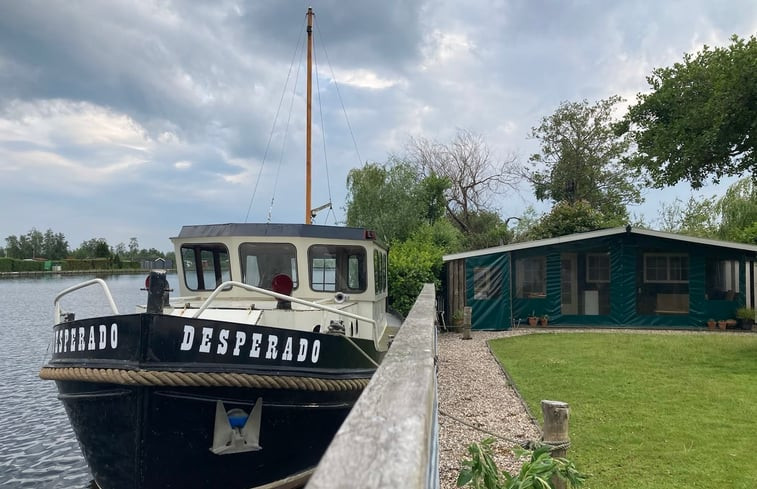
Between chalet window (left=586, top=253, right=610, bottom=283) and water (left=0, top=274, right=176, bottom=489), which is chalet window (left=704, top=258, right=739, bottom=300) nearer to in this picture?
chalet window (left=586, top=253, right=610, bottom=283)

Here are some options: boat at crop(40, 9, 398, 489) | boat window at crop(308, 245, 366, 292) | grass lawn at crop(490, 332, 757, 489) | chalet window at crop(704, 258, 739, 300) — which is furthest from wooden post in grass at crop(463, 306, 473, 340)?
boat at crop(40, 9, 398, 489)

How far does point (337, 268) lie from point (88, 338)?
3.15m

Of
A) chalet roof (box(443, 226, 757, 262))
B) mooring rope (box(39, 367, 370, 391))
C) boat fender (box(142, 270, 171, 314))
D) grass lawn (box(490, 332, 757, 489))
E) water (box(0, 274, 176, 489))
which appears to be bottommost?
water (box(0, 274, 176, 489))

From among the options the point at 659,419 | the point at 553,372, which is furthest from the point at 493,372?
the point at 659,419

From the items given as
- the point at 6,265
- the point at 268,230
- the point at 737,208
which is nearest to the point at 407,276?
the point at 268,230

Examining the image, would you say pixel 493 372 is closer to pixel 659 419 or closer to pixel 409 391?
pixel 659 419

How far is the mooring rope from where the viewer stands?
159 inches

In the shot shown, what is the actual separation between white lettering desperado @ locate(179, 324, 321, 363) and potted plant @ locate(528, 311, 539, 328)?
1270 cm

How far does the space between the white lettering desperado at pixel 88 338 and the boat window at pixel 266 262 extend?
218cm

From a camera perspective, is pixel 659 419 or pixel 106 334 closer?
pixel 106 334

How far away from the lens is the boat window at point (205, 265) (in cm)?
687

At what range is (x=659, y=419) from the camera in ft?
21.8

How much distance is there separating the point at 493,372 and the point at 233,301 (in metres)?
5.33

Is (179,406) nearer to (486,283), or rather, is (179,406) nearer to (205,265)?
(205,265)
